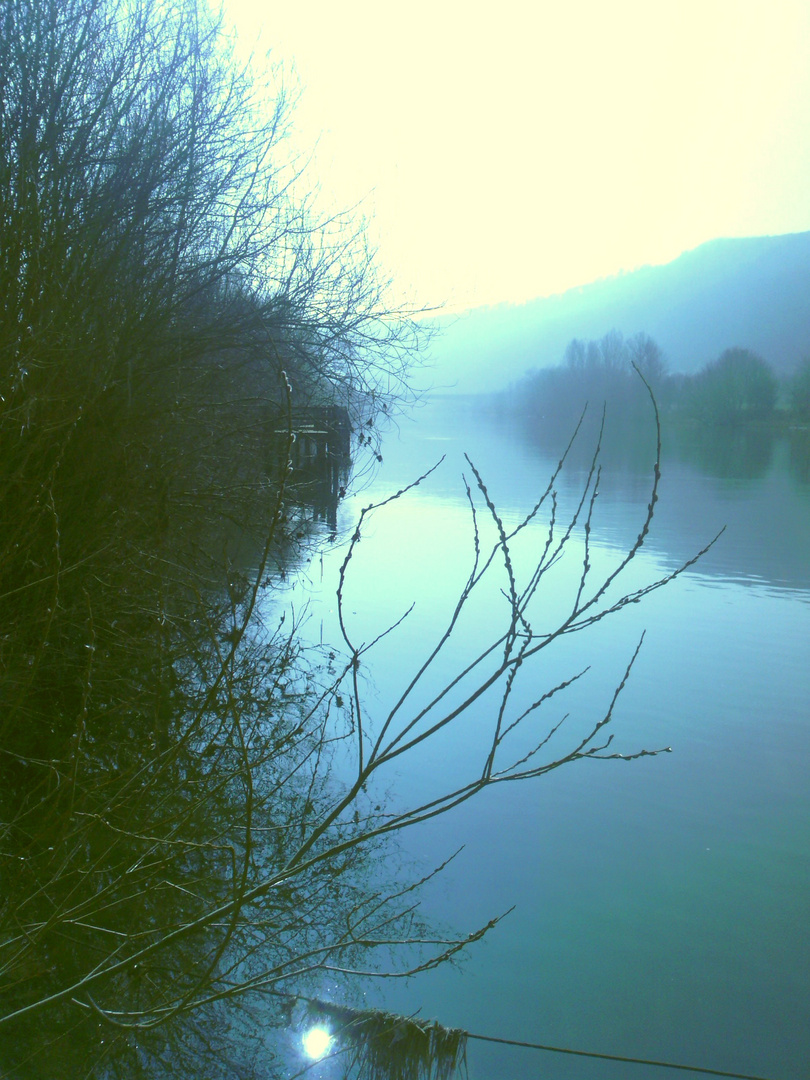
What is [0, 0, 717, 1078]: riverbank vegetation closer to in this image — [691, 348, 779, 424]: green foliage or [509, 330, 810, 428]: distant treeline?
[509, 330, 810, 428]: distant treeline

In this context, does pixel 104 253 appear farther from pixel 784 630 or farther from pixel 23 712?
pixel 784 630

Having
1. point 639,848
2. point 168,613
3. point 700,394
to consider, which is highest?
point 700,394

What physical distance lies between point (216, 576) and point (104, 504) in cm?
225

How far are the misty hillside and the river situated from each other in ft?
453

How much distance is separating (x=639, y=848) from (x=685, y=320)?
182 m

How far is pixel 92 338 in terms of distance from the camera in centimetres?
513

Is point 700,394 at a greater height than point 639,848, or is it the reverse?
point 700,394

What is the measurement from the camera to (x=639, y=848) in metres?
4.78

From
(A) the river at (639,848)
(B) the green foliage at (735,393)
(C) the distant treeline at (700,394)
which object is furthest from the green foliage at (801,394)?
(A) the river at (639,848)

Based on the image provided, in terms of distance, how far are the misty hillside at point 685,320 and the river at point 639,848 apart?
13802 cm

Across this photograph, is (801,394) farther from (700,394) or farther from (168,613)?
(168,613)

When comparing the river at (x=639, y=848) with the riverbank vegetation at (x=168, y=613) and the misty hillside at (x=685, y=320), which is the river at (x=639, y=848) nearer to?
the riverbank vegetation at (x=168, y=613)

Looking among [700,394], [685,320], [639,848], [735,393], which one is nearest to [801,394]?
[735,393]

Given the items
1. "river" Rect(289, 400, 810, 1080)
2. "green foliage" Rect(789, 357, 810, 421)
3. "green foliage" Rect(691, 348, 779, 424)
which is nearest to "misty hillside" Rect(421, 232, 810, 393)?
"green foliage" Rect(691, 348, 779, 424)
